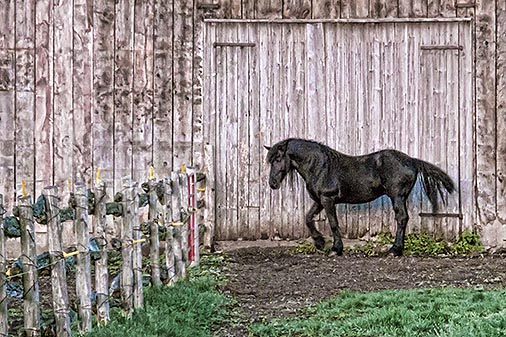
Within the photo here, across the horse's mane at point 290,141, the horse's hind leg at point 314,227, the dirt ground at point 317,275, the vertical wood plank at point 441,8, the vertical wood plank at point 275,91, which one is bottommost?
the dirt ground at point 317,275

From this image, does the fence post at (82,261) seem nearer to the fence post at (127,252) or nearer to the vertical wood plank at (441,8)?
the fence post at (127,252)

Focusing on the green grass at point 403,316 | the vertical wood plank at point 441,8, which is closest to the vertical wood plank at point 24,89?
the vertical wood plank at point 441,8

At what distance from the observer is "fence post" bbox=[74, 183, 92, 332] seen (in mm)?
7727

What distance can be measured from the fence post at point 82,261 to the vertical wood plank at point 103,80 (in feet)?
18.6

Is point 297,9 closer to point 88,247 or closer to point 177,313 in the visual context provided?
point 177,313

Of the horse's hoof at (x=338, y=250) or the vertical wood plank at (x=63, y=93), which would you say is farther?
the vertical wood plank at (x=63, y=93)

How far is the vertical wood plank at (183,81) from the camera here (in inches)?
532

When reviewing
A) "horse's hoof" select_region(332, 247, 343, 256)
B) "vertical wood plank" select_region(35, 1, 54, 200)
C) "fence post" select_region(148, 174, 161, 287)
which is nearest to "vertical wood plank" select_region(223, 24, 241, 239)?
"horse's hoof" select_region(332, 247, 343, 256)

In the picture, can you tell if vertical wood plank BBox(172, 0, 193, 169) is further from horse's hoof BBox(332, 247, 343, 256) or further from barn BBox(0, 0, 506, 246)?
horse's hoof BBox(332, 247, 343, 256)

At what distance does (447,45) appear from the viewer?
13.3 metres

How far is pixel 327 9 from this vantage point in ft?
44.0

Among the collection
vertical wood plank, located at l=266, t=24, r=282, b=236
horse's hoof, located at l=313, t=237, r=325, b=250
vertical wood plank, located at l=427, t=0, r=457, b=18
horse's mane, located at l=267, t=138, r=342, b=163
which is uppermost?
vertical wood plank, located at l=427, t=0, r=457, b=18

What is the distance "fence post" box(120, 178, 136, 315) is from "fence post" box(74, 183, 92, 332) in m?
0.74

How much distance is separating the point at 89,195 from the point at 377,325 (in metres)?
2.35
